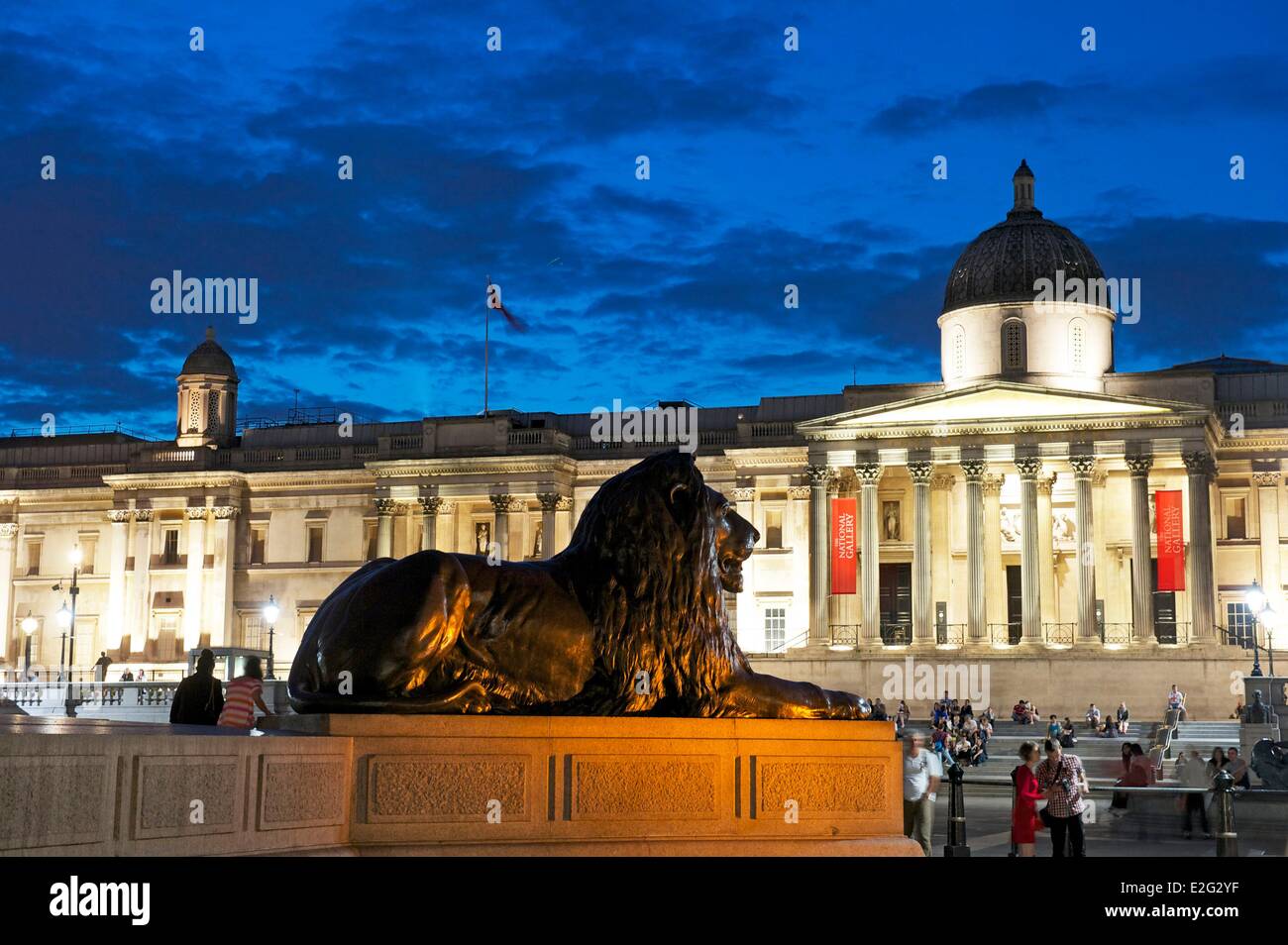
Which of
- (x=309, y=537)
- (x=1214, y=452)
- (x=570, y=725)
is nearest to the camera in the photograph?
(x=570, y=725)

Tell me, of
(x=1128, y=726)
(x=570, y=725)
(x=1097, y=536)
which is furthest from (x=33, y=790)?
(x=1097, y=536)

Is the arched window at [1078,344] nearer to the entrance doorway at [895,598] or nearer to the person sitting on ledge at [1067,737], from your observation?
the entrance doorway at [895,598]

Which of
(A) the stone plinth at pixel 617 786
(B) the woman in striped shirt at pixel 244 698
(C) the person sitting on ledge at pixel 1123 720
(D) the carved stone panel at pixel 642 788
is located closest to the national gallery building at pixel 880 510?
(C) the person sitting on ledge at pixel 1123 720

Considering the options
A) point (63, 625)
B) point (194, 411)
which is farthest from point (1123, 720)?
point (194, 411)

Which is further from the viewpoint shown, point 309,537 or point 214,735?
point 309,537

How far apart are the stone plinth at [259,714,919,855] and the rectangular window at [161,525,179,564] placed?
5605 centimetres

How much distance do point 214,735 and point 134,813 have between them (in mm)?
763

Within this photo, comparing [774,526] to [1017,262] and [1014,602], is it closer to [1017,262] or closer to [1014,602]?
[1014,602]

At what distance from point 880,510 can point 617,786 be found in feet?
156

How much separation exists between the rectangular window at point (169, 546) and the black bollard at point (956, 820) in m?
51.7

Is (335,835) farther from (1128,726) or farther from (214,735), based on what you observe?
(1128,726)

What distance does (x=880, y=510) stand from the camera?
55438mm
